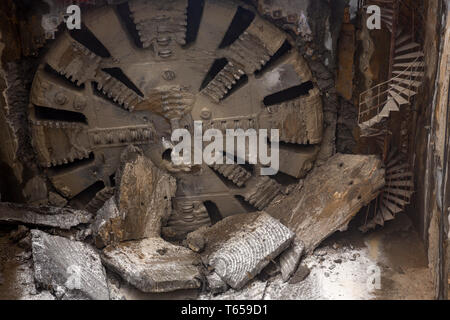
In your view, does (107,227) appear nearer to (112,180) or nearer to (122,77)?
(112,180)

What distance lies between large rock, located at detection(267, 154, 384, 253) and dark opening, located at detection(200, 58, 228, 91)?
1085 mm

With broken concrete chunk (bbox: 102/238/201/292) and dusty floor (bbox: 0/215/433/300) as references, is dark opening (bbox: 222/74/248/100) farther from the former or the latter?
dusty floor (bbox: 0/215/433/300)

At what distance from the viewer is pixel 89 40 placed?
4602mm

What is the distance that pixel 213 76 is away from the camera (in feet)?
15.3

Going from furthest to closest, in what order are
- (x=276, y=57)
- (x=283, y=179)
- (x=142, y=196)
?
(x=283, y=179) → (x=276, y=57) → (x=142, y=196)

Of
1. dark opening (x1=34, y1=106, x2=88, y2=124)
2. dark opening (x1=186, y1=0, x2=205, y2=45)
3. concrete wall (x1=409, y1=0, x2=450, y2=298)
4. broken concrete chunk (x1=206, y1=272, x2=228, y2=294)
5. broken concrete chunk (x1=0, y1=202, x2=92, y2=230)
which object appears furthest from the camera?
dark opening (x1=34, y1=106, x2=88, y2=124)

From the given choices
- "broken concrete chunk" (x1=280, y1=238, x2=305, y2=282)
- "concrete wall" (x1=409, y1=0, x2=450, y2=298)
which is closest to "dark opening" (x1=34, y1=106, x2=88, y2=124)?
"broken concrete chunk" (x1=280, y1=238, x2=305, y2=282)

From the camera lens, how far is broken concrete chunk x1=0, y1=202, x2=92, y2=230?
4.36m

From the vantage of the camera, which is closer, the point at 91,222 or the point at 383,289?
the point at 383,289

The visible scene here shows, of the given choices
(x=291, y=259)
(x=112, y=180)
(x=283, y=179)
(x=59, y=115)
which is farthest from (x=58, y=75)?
(x=291, y=259)

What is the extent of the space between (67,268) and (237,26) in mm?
2131

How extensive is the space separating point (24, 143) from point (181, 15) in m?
1.56
